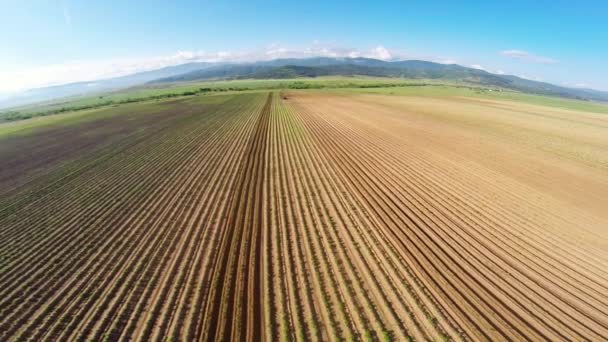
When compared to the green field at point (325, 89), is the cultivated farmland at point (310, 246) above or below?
below

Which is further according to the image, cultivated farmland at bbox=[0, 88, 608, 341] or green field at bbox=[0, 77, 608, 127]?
green field at bbox=[0, 77, 608, 127]

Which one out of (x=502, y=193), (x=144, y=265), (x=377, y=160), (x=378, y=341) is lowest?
(x=378, y=341)

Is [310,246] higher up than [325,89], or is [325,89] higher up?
[325,89]

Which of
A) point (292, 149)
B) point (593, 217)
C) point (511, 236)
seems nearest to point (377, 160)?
point (292, 149)

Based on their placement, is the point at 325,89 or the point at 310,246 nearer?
the point at 310,246

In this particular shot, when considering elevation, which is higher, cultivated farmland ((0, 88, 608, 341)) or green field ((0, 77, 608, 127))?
green field ((0, 77, 608, 127))

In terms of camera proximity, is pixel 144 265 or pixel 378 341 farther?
pixel 144 265

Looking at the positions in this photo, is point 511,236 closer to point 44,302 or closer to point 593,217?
point 593,217

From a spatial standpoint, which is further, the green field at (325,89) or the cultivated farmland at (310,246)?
the green field at (325,89)
